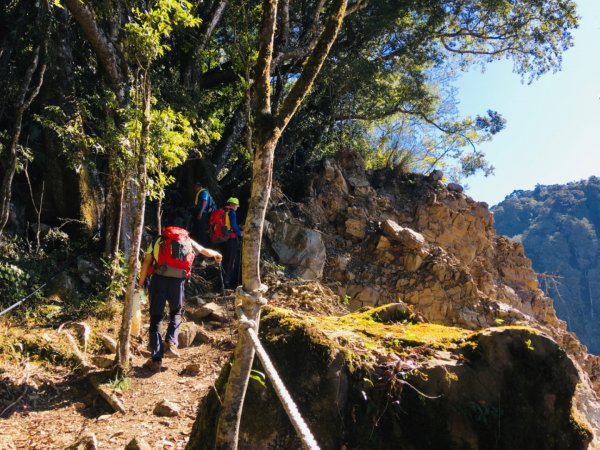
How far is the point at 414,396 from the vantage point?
3.49 meters

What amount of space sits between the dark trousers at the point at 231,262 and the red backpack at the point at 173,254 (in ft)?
11.4

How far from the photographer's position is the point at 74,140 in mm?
7688

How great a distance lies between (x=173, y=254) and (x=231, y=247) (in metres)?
3.62

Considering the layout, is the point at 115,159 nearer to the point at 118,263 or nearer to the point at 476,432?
the point at 118,263

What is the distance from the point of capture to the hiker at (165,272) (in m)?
5.66

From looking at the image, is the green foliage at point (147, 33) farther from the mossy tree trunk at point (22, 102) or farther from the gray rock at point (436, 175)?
the gray rock at point (436, 175)

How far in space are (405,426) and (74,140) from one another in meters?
6.79

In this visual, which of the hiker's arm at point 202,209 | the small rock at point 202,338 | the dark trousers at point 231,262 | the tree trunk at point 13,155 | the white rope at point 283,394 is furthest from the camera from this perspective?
the hiker's arm at point 202,209

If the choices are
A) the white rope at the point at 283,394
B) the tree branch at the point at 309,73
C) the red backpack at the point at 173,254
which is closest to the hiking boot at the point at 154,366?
the red backpack at the point at 173,254

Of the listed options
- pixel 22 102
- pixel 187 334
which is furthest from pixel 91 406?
pixel 22 102

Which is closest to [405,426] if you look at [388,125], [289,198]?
[289,198]

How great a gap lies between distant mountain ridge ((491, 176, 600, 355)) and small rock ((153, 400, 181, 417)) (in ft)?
205

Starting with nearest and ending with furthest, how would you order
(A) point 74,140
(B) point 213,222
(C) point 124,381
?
(C) point 124,381, (A) point 74,140, (B) point 213,222

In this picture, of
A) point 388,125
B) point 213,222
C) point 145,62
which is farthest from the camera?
point 388,125
